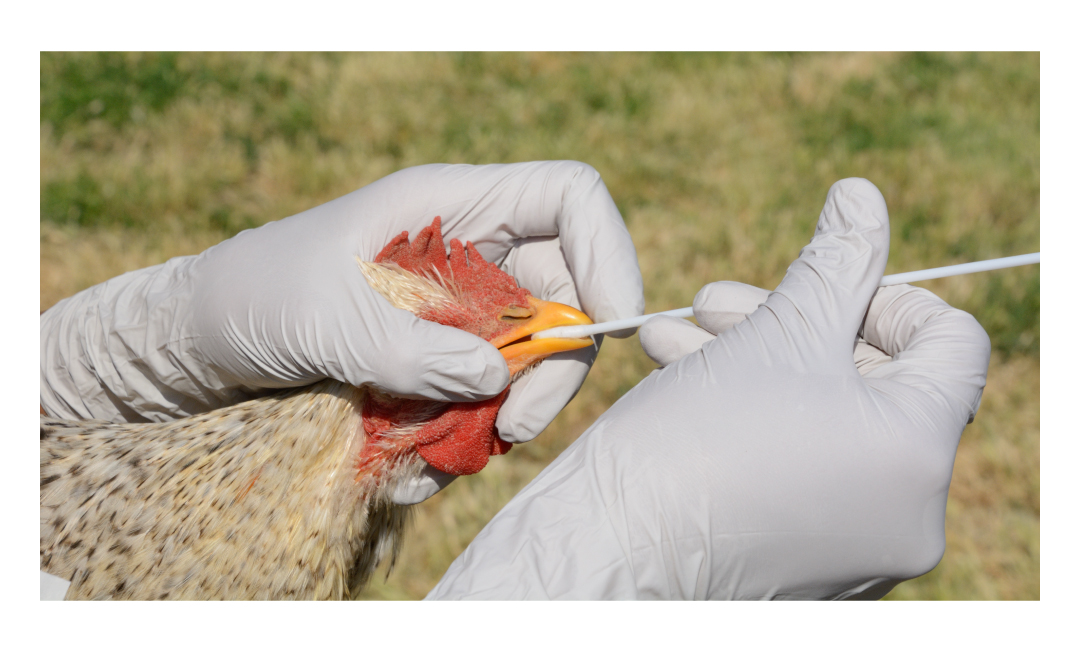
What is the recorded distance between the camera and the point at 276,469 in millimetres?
2014

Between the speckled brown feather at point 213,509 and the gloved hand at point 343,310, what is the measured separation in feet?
0.87

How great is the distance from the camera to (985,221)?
18.1 ft

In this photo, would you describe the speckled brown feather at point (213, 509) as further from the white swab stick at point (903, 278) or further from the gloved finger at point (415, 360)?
the white swab stick at point (903, 278)

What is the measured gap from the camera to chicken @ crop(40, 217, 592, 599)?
2014 millimetres

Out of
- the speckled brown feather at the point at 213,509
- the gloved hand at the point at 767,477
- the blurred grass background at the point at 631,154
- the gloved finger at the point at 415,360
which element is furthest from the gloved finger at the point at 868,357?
the blurred grass background at the point at 631,154

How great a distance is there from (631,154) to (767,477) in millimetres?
4513

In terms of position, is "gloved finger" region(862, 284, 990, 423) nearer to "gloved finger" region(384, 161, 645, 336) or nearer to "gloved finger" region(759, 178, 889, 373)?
"gloved finger" region(759, 178, 889, 373)

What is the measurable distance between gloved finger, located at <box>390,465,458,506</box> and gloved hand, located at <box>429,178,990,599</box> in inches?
17.6

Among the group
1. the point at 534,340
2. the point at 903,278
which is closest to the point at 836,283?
the point at 903,278

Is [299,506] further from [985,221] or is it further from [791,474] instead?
[985,221]

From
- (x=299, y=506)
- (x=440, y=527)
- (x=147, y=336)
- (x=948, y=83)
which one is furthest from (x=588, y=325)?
(x=948, y=83)

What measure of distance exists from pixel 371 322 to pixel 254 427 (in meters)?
0.49

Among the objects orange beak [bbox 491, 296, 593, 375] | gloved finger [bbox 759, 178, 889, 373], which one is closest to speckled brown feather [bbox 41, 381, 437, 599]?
orange beak [bbox 491, 296, 593, 375]

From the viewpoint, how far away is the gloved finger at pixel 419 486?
246cm
